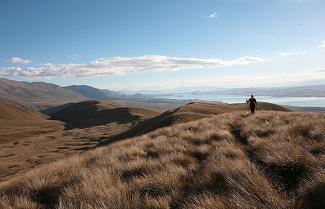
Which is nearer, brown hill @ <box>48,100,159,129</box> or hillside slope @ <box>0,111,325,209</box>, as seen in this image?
hillside slope @ <box>0,111,325,209</box>

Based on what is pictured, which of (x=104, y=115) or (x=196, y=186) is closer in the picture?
(x=196, y=186)

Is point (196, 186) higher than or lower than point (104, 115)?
higher

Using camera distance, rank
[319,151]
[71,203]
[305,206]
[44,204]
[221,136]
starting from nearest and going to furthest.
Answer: [305,206], [71,203], [44,204], [319,151], [221,136]

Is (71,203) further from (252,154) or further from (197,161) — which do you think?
(252,154)

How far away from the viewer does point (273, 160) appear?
7.67 meters

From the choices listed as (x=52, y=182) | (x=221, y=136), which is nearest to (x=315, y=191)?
(x=52, y=182)

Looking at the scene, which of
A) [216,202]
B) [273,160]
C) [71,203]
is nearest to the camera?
[216,202]

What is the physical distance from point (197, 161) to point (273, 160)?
238 centimetres

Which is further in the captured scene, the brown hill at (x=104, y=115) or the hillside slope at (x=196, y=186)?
the brown hill at (x=104, y=115)

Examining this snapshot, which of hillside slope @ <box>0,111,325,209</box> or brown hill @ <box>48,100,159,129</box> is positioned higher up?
hillside slope @ <box>0,111,325,209</box>

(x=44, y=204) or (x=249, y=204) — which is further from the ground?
(x=249, y=204)

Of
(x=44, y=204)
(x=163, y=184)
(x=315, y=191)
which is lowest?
(x=44, y=204)

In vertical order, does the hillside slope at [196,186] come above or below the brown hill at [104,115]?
above

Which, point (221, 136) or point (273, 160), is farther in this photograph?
point (221, 136)
